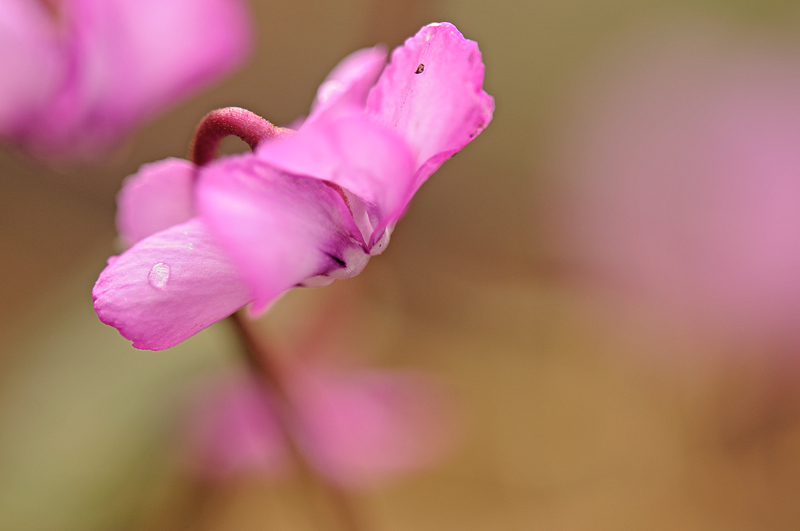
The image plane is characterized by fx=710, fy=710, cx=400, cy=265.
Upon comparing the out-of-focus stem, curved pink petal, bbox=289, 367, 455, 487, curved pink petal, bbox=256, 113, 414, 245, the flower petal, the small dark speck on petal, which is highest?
curved pink petal, bbox=256, 113, 414, 245

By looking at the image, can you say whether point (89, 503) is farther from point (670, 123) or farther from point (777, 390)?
point (670, 123)

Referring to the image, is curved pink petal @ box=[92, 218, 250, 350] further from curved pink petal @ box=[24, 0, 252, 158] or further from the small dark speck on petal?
curved pink petal @ box=[24, 0, 252, 158]

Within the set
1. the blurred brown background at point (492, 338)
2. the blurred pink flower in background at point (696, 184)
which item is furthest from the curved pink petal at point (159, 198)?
the blurred pink flower in background at point (696, 184)

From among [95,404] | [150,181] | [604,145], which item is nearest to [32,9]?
[150,181]

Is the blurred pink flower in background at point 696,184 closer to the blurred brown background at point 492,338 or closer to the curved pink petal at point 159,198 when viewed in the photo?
the blurred brown background at point 492,338

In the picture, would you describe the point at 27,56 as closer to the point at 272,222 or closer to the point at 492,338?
the point at 272,222

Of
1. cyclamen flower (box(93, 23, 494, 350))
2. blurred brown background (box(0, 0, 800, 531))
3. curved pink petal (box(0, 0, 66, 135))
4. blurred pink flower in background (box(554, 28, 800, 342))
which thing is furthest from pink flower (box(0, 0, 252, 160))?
blurred pink flower in background (box(554, 28, 800, 342))

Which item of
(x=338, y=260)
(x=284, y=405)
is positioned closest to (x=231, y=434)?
(x=284, y=405)

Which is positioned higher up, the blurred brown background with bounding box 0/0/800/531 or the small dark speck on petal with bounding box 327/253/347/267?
the small dark speck on petal with bounding box 327/253/347/267
